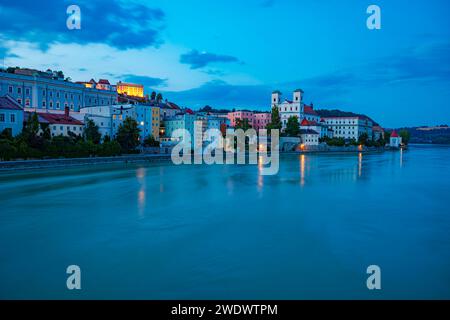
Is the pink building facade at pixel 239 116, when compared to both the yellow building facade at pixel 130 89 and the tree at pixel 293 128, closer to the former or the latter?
the tree at pixel 293 128

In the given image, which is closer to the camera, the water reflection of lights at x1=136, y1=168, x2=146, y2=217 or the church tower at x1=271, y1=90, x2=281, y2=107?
the water reflection of lights at x1=136, y1=168, x2=146, y2=217

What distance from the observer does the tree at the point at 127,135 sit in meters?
29.3

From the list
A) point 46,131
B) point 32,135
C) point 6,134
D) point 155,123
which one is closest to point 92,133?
point 46,131

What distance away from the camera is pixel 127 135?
96.8 feet

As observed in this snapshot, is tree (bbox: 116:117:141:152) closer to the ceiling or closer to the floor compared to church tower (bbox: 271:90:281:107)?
closer to the floor

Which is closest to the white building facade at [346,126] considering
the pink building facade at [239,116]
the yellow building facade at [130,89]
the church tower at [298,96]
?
the church tower at [298,96]

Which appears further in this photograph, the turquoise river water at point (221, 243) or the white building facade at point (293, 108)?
the white building facade at point (293, 108)

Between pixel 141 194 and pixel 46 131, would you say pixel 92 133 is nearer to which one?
pixel 46 131

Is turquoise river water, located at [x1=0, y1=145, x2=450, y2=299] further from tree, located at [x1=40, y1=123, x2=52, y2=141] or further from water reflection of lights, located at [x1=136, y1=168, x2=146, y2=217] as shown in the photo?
tree, located at [x1=40, y1=123, x2=52, y2=141]

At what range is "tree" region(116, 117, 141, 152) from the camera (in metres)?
29.3

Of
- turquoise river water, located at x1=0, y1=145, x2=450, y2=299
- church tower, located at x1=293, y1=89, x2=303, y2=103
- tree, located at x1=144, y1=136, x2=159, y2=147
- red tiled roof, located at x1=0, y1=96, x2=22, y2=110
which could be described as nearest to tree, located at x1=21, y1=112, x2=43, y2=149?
red tiled roof, located at x1=0, y1=96, x2=22, y2=110

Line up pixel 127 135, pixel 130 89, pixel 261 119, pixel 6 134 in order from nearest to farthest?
pixel 6 134 < pixel 127 135 < pixel 261 119 < pixel 130 89

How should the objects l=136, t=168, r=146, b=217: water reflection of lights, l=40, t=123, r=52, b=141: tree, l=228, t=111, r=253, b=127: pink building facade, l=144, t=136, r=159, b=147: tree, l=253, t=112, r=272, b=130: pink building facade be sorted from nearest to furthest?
l=136, t=168, r=146, b=217: water reflection of lights
l=40, t=123, r=52, b=141: tree
l=144, t=136, r=159, b=147: tree
l=228, t=111, r=253, b=127: pink building facade
l=253, t=112, r=272, b=130: pink building facade

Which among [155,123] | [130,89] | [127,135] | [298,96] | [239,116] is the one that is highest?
[130,89]
